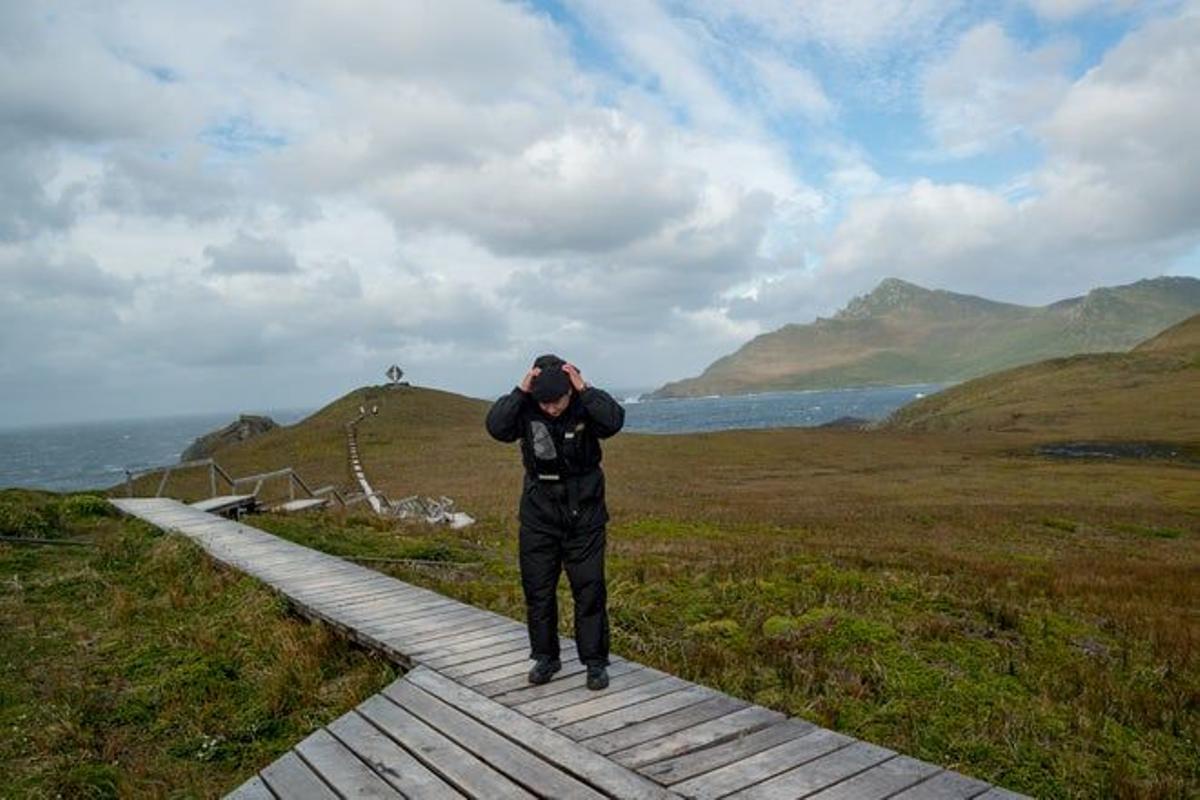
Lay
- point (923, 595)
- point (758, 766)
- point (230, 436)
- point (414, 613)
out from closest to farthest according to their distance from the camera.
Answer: point (758, 766) → point (414, 613) → point (923, 595) → point (230, 436)

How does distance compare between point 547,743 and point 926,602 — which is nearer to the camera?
point 547,743

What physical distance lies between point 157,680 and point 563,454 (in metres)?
5.55

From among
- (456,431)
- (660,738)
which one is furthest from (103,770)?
(456,431)

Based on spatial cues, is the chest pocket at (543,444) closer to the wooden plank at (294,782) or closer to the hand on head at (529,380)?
the hand on head at (529,380)

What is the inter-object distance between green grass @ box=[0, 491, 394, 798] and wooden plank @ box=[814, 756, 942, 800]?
4.71 meters

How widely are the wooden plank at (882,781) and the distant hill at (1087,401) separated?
6377 centimetres

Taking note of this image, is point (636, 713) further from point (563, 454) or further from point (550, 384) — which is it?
point (550, 384)

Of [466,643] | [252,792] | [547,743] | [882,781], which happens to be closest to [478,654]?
[466,643]

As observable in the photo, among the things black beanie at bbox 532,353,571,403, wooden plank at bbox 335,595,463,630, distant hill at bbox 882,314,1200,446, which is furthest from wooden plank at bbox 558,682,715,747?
distant hill at bbox 882,314,1200,446

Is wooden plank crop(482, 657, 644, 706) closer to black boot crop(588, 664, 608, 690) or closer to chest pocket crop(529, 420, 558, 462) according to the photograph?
black boot crop(588, 664, 608, 690)

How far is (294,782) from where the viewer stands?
5.39m

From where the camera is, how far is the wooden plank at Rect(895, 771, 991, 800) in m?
4.67

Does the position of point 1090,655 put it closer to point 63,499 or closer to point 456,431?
point 63,499

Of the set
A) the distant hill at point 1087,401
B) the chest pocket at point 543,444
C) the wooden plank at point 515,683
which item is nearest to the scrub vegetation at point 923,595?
the wooden plank at point 515,683
